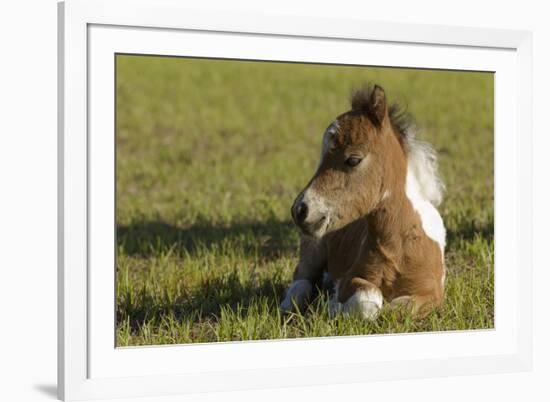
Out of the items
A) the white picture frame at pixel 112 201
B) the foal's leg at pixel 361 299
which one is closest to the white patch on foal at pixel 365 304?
the foal's leg at pixel 361 299

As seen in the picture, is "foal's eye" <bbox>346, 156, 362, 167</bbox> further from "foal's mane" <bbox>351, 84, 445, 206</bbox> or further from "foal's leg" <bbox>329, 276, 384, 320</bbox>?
"foal's leg" <bbox>329, 276, 384, 320</bbox>

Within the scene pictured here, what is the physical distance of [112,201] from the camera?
14.0 feet

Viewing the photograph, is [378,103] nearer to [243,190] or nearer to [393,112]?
[393,112]

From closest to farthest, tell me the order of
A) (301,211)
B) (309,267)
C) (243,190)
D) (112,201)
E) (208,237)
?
(112,201)
(301,211)
(309,267)
(208,237)
(243,190)

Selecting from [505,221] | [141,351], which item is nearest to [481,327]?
[505,221]

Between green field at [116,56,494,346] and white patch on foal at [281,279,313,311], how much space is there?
67 mm

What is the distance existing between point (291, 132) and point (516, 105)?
5161 millimetres

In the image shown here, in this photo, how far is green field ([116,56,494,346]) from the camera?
16.6ft

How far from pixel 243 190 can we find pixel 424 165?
3.60 m

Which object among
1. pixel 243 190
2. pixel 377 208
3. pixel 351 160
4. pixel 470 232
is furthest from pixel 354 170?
pixel 243 190

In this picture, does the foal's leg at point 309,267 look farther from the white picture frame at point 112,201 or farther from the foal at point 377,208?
the white picture frame at point 112,201

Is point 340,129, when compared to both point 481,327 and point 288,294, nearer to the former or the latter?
point 288,294

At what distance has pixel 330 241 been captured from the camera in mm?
5281

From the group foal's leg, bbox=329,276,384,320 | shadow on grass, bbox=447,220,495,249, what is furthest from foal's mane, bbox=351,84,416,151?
shadow on grass, bbox=447,220,495,249
